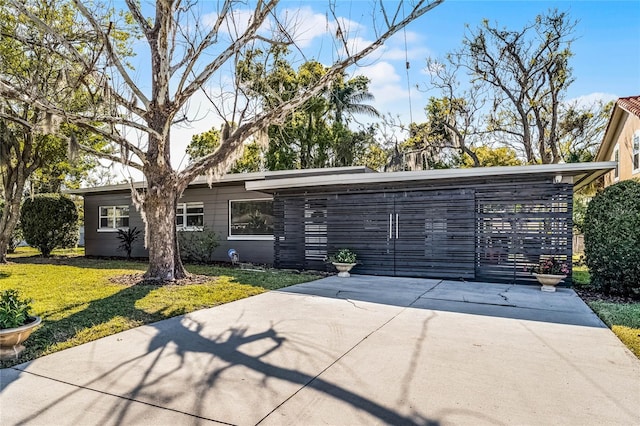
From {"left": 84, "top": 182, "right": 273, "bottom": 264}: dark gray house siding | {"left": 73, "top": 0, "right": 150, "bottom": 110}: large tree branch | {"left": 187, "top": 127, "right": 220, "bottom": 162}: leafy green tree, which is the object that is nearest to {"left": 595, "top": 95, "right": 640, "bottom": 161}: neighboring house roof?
{"left": 84, "top": 182, "right": 273, "bottom": 264}: dark gray house siding

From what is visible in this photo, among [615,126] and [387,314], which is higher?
[615,126]

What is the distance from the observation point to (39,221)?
44.7 ft

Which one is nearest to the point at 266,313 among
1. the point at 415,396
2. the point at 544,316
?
the point at 415,396

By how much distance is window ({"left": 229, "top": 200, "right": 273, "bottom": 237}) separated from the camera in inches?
469

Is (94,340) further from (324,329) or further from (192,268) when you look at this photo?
(192,268)

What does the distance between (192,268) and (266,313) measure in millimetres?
5965

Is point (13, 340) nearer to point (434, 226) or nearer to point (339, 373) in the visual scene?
point (339, 373)

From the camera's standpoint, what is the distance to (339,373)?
327 cm

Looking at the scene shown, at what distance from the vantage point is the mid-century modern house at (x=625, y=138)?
40.7 ft

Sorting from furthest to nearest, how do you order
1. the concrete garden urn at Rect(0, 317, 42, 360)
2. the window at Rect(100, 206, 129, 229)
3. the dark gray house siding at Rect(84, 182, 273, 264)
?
the window at Rect(100, 206, 129, 229) < the dark gray house siding at Rect(84, 182, 273, 264) < the concrete garden urn at Rect(0, 317, 42, 360)

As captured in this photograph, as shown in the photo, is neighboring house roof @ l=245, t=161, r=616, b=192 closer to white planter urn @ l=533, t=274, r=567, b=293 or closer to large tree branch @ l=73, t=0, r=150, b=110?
white planter urn @ l=533, t=274, r=567, b=293

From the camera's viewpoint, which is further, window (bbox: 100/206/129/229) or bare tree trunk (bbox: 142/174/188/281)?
window (bbox: 100/206/129/229)

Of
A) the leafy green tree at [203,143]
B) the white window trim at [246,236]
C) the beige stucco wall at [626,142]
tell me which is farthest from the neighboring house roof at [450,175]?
the leafy green tree at [203,143]

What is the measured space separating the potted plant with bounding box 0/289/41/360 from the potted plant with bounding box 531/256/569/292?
788 cm
